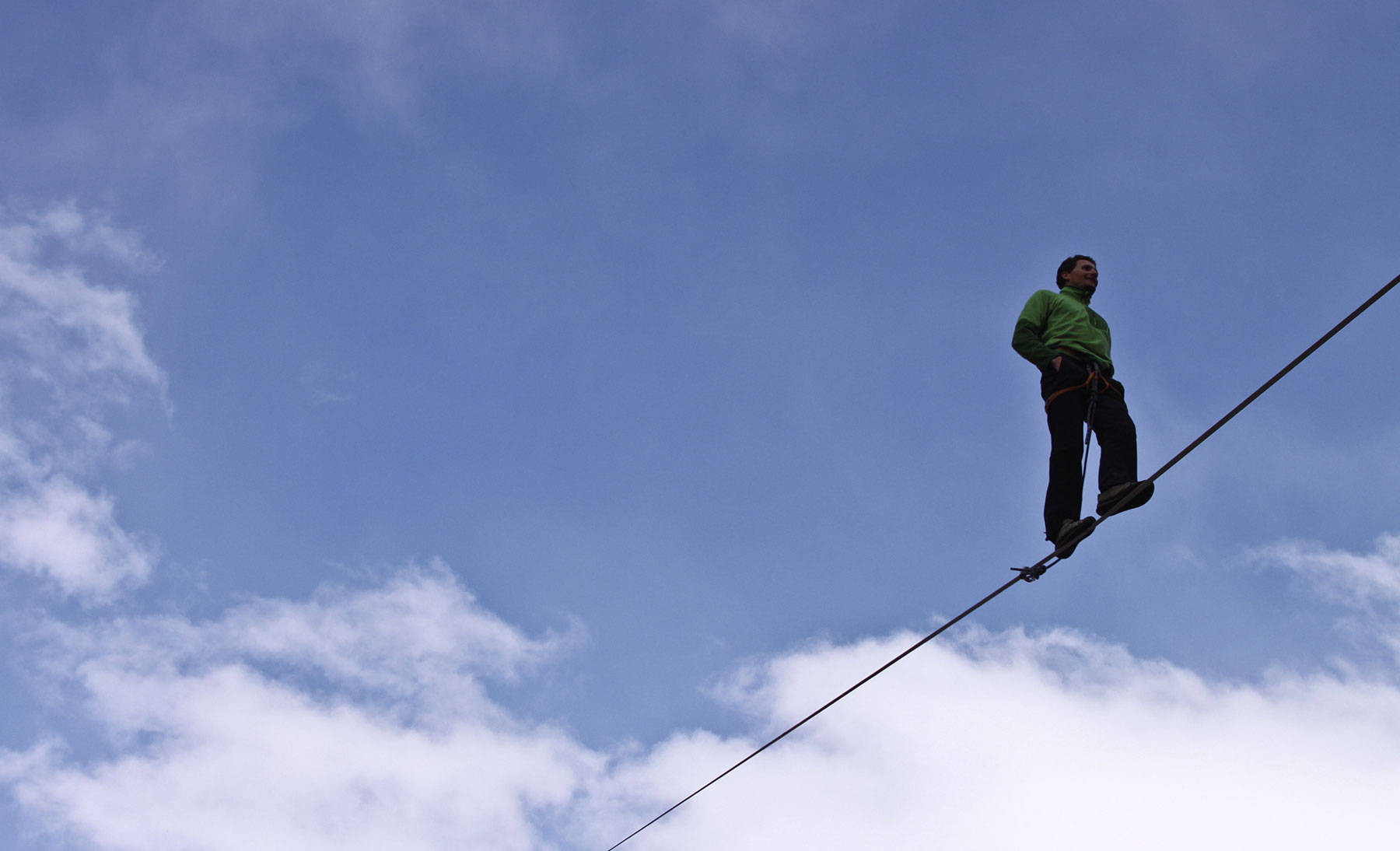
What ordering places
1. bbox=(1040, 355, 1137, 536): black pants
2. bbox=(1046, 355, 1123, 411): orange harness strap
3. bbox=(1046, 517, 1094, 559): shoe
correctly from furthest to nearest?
bbox=(1046, 355, 1123, 411): orange harness strap, bbox=(1040, 355, 1137, 536): black pants, bbox=(1046, 517, 1094, 559): shoe

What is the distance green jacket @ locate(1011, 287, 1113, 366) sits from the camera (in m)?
5.68

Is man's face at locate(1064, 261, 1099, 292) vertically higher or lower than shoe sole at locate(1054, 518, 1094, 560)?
higher

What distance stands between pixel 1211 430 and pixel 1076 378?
3.62ft

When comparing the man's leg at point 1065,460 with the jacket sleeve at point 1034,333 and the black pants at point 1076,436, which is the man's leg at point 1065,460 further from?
the jacket sleeve at point 1034,333

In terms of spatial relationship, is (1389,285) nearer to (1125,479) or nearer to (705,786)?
(1125,479)

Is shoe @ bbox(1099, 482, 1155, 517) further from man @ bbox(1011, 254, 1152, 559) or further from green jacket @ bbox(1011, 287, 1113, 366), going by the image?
green jacket @ bbox(1011, 287, 1113, 366)

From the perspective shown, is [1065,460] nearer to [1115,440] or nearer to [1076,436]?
[1076,436]

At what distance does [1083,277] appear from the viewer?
19.7ft

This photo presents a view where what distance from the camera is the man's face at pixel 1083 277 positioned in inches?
236

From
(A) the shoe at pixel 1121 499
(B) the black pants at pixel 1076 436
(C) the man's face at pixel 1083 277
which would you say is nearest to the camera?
(A) the shoe at pixel 1121 499

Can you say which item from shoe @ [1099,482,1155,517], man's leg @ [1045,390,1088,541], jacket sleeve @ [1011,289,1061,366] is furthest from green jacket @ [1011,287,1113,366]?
shoe @ [1099,482,1155,517]

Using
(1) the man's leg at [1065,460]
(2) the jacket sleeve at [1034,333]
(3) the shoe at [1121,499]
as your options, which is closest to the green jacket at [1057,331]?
(2) the jacket sleeve at [1034,333]

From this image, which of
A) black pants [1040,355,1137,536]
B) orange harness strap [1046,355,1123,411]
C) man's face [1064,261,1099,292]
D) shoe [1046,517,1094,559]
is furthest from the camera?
man's face [1064,261,1099,292]

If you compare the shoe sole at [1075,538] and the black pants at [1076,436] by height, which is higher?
the black pants at [1076,436]
